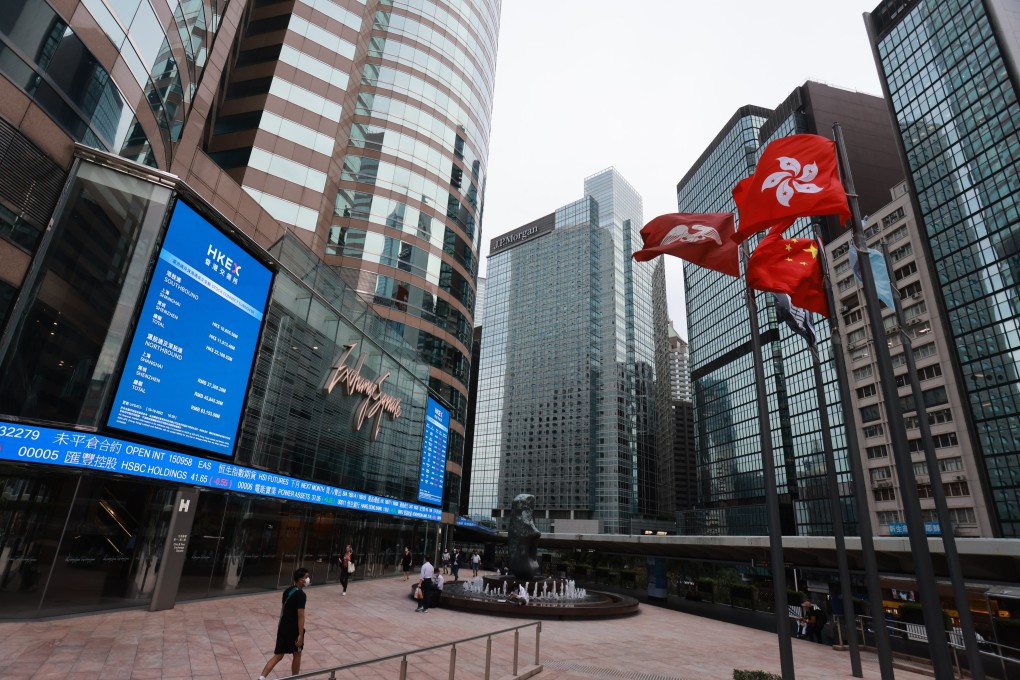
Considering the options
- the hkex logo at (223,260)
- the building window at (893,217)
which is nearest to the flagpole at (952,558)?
the hkex logo at (223,260)

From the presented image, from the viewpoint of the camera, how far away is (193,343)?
15.7m

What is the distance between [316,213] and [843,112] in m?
115

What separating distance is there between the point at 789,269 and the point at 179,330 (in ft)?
53.0

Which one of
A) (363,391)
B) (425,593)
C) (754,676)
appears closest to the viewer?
(754,676)

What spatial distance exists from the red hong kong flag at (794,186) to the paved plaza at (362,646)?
1011 cm

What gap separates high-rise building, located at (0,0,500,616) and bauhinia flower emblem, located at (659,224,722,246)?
13.6 metres

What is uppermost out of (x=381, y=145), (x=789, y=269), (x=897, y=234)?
(x=897, y=234)

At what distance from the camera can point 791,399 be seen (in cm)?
9869

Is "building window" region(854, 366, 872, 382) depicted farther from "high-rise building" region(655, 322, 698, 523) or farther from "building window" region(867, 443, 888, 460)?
"high-rise building" region(655, 322, 698, 523)

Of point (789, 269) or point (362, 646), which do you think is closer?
point (789, 269)

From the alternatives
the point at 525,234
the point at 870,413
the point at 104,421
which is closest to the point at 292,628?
the point at 104,421

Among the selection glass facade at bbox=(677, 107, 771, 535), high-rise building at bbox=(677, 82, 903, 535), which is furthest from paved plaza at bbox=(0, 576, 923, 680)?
glass facade at bbox=(677, 107, 771, 535)

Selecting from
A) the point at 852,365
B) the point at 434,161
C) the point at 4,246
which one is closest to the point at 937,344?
the point at 852,365

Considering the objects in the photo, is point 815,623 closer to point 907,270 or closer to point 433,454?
point 433,454
